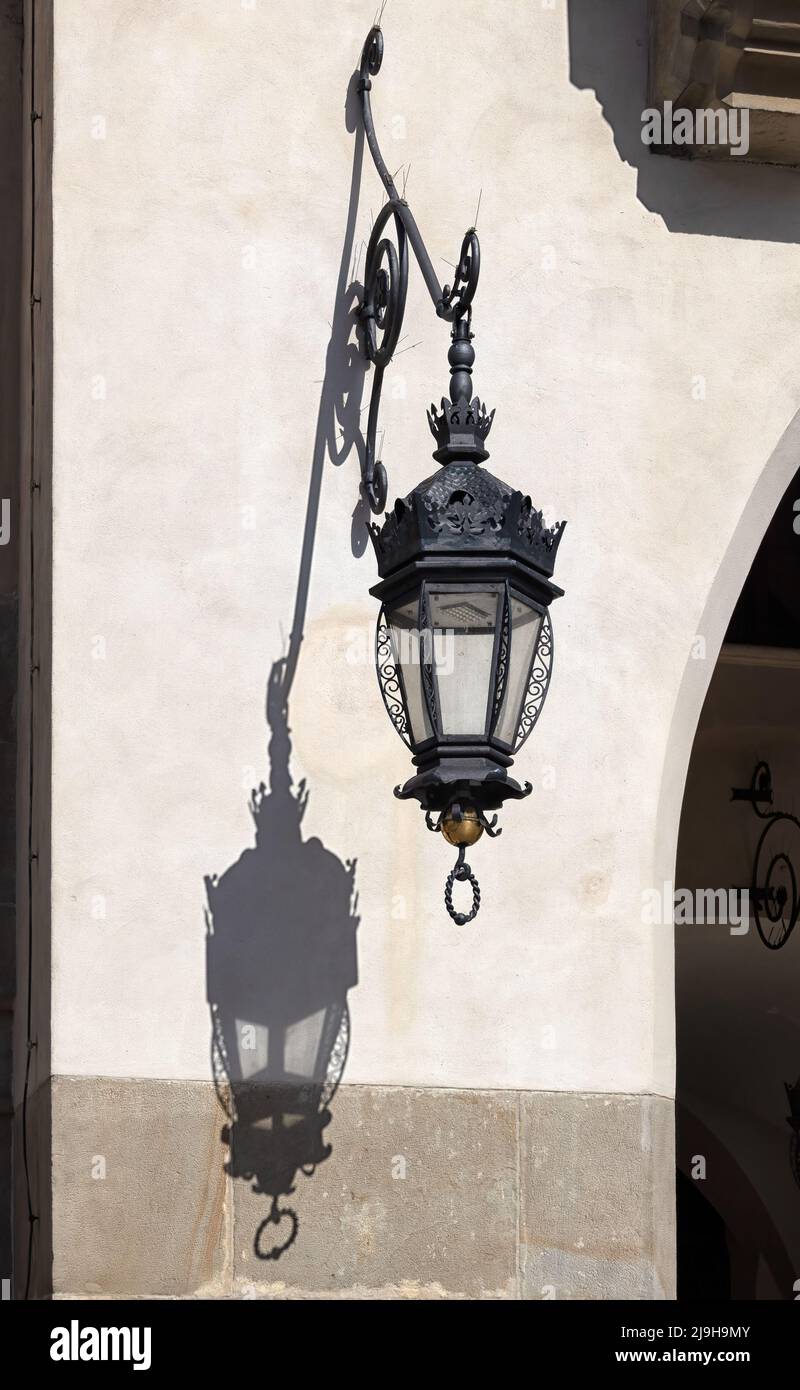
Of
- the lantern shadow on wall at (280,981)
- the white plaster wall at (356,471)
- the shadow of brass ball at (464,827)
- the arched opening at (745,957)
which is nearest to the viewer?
the shadow of brass ball at (464,827)

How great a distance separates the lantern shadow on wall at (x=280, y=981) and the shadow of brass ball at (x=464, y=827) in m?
0.83

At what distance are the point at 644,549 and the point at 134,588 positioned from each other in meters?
1.37

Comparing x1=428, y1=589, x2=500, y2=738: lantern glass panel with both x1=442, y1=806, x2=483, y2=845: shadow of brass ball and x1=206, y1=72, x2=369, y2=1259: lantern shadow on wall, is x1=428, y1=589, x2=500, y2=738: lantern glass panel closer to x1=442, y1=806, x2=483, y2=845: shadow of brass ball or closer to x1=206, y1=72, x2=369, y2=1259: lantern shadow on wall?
x1=442, y1=806, x2=483, y2=845: shadow of brass ball

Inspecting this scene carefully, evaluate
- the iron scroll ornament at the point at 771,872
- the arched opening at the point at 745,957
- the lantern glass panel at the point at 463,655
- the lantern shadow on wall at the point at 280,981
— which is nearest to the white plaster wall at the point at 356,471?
the lantern shadow on wall at the point at 280,981

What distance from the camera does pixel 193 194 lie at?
18.2ft

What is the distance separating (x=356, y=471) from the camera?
18.0 feet

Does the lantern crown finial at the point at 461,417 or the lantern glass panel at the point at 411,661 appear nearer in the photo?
the lantern glass panel at the point at 411,661

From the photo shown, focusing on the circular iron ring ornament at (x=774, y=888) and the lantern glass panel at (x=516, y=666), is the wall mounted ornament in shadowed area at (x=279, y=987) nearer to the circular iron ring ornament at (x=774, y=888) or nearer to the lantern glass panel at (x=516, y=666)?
the lantern glass panel at (x=516, y=666)

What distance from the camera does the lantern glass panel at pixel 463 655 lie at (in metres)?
4.50

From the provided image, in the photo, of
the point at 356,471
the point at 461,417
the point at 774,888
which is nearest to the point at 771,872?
the point at 774,888

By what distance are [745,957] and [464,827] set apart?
560 cm
